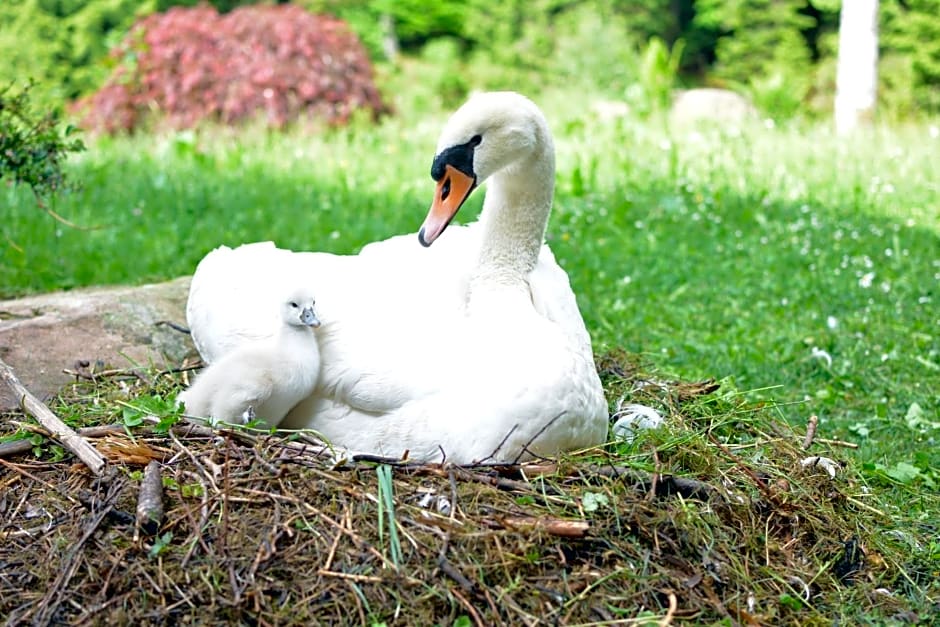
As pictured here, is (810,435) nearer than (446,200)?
No

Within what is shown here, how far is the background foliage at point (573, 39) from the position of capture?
2067cm

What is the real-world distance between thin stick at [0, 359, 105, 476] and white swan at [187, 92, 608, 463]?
2.78 feet

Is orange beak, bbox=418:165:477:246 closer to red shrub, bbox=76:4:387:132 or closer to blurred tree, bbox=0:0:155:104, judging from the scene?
red shrub, bbox=76:4:387:132

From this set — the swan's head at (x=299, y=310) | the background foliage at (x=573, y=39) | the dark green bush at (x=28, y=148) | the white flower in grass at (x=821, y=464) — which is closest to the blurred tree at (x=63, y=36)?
the background foliage at (x=573, y=39)

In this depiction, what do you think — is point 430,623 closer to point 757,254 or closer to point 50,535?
point 50,535

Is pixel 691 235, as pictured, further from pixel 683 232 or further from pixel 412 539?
pixel 412 539

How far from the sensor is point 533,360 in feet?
13.8

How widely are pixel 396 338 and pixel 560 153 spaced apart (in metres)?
7.79

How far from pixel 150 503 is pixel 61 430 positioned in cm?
67

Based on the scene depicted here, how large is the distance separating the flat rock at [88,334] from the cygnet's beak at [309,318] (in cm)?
132

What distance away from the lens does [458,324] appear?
15.2 feet

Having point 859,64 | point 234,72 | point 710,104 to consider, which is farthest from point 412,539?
point 710,104

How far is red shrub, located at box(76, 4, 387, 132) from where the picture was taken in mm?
15273

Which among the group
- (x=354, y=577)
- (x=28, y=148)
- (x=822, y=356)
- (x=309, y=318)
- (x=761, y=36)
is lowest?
(x=822, y=356)
